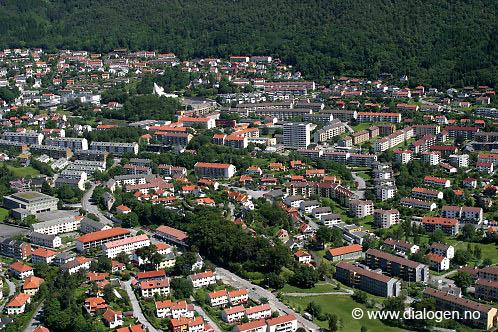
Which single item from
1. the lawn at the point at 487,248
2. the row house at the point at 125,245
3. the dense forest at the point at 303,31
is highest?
the dense forest at the point at 303,31

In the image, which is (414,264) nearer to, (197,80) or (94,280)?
(94,280)

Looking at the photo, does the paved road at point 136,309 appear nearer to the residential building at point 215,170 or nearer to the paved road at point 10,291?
the paved road at point 10,291

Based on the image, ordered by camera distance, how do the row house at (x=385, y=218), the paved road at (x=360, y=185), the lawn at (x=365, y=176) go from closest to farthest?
1. the row house at (x=385, y=218)
2. the paved road at (x=360, y=185)
3. the lawn at (x=365, y=176)

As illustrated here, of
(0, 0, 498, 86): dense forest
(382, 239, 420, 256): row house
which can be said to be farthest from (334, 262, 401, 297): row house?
(0, 0, 498, 86): dense forest

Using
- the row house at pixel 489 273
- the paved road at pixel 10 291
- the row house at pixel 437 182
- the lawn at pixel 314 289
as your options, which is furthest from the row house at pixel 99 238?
the row house at pixel 437 182

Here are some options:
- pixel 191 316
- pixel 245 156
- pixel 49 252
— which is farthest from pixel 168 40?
pixel 191 316

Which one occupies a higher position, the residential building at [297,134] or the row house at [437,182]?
the residential building at [297,134]

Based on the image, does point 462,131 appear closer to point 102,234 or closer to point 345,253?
point 345,253

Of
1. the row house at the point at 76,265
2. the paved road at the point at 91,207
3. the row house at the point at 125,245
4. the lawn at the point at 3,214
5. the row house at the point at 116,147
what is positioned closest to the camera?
the row house at the point at 76,265
